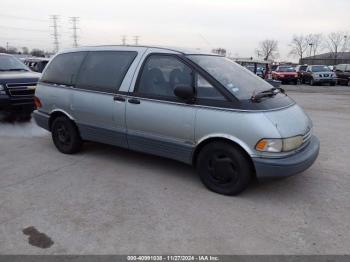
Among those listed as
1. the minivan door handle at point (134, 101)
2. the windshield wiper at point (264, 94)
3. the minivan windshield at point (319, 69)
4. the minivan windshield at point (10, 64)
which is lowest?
the minivan door handle at point (134, 101)

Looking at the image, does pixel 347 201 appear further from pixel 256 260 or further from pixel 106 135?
pixel 106 135

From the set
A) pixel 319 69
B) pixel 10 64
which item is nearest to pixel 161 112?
pixel 10 64

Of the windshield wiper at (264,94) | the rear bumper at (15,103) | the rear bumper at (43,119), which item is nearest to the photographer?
the windshield wiper at (264,94)

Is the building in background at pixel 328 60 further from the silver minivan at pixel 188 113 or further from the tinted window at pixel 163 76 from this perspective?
the tinted window at pixel 163 76

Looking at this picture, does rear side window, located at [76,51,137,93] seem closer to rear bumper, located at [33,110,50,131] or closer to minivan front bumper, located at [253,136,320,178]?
rear bumper, located at [33,110,50,131]

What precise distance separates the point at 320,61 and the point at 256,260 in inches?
2641

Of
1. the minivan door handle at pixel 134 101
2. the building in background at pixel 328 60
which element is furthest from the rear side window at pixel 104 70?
the building in background at pixel 328 60

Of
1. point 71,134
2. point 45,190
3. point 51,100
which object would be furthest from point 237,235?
point 51,100

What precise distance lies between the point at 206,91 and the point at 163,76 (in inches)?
27.6

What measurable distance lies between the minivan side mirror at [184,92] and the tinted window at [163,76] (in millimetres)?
138

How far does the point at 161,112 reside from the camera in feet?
15.6

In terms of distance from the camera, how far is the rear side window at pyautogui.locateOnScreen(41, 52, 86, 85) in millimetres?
5881

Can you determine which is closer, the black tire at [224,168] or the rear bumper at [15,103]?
the black tire at [224,168]

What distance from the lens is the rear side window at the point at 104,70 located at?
Answer: 17.2 feet
